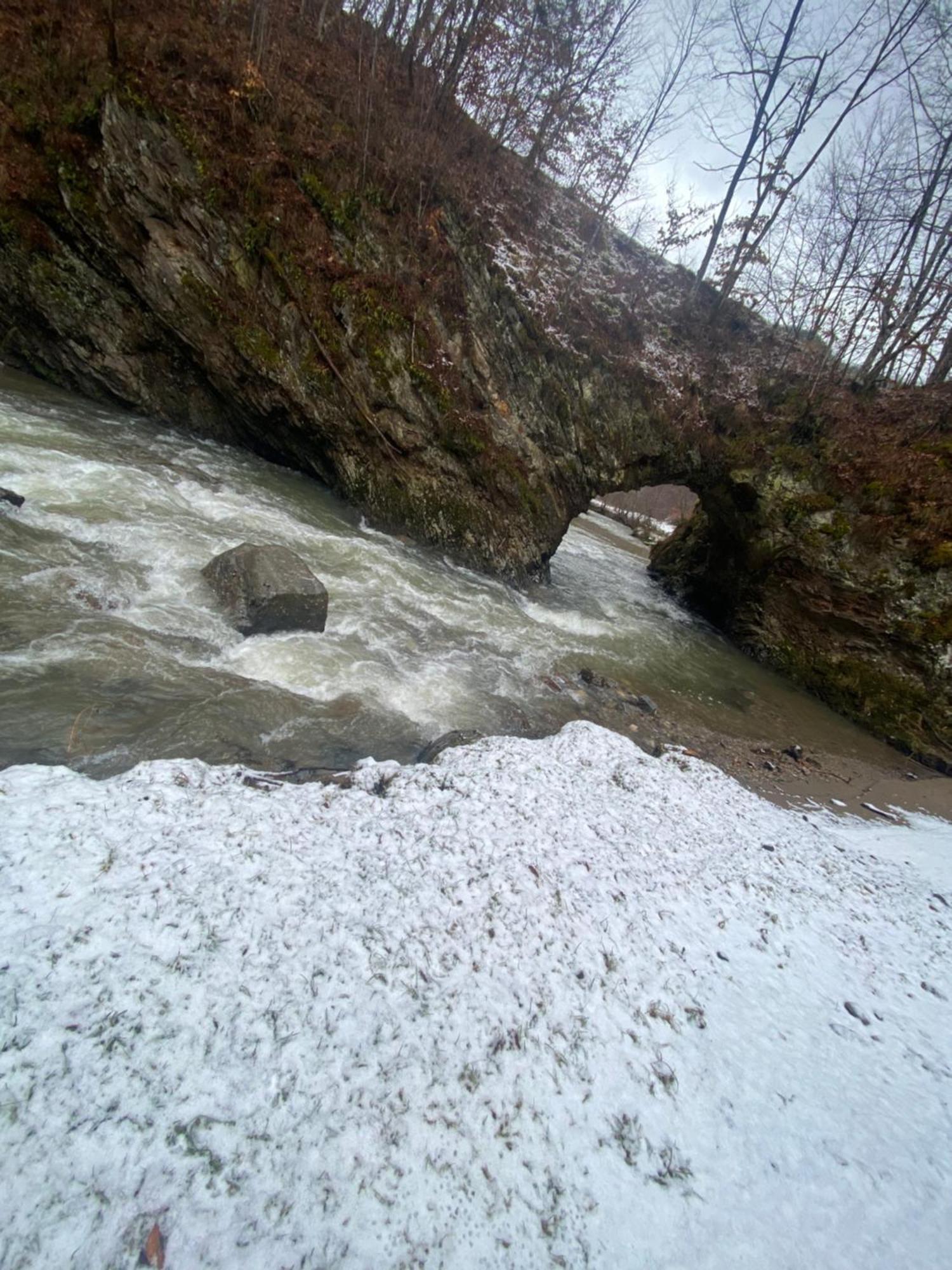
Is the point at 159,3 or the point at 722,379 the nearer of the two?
the point at 159,3

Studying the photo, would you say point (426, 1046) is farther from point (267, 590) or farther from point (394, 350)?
point (394, 350)

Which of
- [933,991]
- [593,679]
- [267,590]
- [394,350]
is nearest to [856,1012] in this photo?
[933,991]

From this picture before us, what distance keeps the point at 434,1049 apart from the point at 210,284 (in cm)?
1251

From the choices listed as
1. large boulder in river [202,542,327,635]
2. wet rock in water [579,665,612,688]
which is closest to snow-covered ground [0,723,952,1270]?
large boulder in river [202,542,327,635]

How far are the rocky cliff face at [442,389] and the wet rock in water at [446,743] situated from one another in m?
6.56

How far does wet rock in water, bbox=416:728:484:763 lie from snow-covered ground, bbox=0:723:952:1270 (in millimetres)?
838

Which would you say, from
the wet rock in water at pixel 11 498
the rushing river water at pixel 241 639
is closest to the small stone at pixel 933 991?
the rushing river water at pixel 241 639

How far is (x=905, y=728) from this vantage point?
9586mm

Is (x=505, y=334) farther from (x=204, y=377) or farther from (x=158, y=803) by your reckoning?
(x=158, y=803)

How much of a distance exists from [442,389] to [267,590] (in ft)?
22.7

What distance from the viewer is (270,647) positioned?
5.87m

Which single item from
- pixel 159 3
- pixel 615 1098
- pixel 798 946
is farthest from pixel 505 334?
pixel 615 1098

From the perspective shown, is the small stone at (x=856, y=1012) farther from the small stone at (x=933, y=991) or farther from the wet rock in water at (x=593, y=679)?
the wet rock in water at (x=593, y=679)

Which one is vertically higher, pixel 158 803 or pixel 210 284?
pixel 210 284
